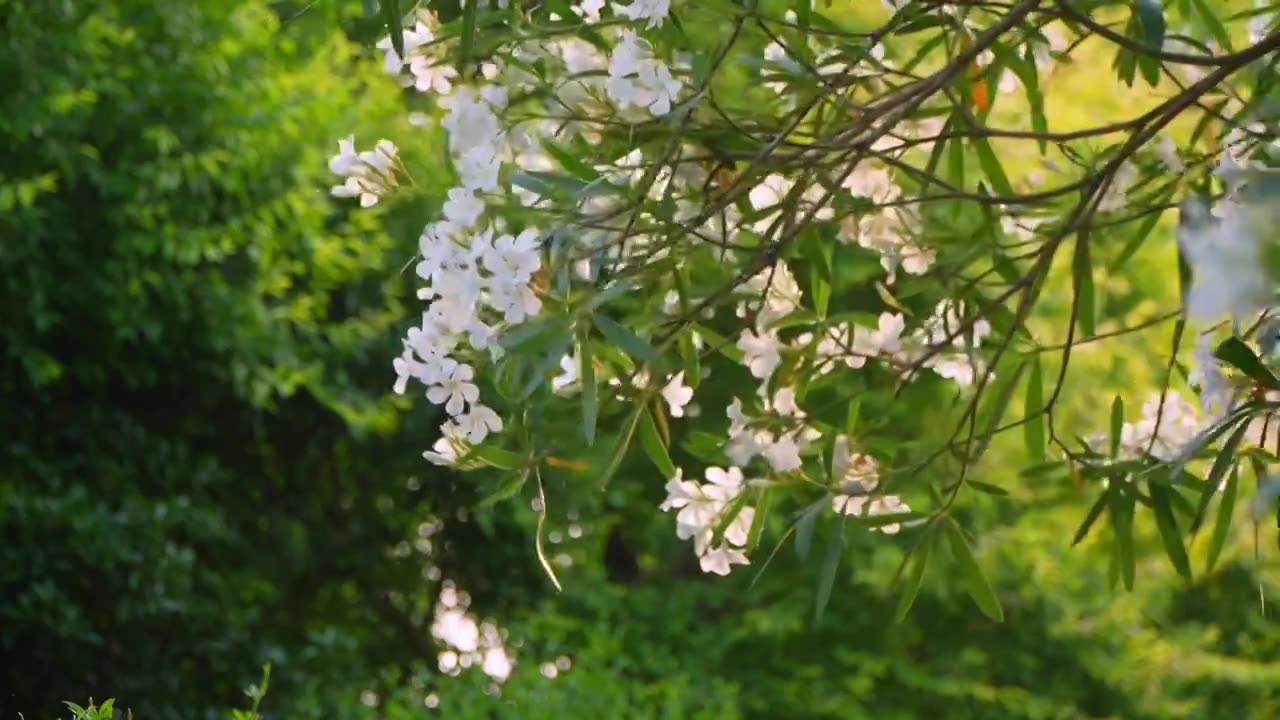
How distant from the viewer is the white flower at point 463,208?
6.14 ft

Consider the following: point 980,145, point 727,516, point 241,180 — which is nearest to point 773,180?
point 980,145

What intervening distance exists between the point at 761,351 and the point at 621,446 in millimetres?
391

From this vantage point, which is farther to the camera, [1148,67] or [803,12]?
[1148,67]

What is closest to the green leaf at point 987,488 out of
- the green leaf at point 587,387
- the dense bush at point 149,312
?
the green leaf at point 587,387

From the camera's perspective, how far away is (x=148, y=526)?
523 centimetres

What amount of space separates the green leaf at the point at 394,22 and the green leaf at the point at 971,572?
0.88m

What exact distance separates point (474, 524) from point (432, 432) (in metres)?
0.61

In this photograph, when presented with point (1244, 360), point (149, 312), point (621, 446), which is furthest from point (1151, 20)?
point (149, 312)

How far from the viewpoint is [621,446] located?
1.94m

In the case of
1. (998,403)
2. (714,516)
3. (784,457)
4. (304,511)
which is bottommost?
(304,511)

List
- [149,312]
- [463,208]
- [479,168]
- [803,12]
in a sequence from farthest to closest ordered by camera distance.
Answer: [149,312] → [803,12] → [479,168] → [463,208]

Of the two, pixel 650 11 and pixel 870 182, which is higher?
→ pixel 650 11

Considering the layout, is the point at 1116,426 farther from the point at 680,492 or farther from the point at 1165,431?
the point at 680,492

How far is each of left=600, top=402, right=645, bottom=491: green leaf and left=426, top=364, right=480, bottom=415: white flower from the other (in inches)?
6.5
